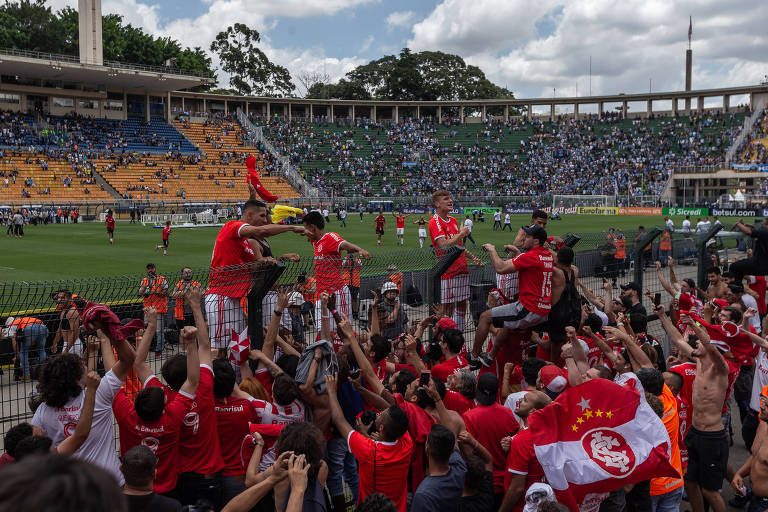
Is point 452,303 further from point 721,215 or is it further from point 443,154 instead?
point 443,154

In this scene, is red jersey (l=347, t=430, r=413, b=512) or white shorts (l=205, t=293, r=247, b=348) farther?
white shorts (l=205, t=293, r=247, b=348)

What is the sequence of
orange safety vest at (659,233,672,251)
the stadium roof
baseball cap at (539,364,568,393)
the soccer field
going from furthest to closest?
the stadium roof
the soccer field
orange safety vest at (659,233,672,251)
baseball cap at (539,364,568,393)

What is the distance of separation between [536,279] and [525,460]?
2847 millimetres

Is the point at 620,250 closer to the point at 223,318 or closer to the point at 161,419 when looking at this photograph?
the point at 223,318

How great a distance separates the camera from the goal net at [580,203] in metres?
60.5

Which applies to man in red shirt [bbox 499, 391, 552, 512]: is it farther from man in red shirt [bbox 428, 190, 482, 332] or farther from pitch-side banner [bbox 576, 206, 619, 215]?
pitch-side banner [bbox 576, 206, 619, 215]

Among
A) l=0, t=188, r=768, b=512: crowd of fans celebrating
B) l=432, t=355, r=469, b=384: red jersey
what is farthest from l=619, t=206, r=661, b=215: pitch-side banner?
l=432, t=355, r=469, b=384: red jersey

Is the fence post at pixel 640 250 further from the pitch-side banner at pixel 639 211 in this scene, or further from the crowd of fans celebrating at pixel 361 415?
the pitch-side banner at pixel 639 211

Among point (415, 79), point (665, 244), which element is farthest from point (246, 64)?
point (665, 244)

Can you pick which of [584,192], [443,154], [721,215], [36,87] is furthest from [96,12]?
[721,215]

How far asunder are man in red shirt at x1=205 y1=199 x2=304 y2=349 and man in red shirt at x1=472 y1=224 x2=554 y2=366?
2459 millimetres

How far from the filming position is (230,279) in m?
6.20

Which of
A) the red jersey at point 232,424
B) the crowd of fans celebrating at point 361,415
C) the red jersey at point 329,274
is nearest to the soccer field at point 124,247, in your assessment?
the red jersey at point 329,274

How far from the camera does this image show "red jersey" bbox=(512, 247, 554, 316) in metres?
6.79
